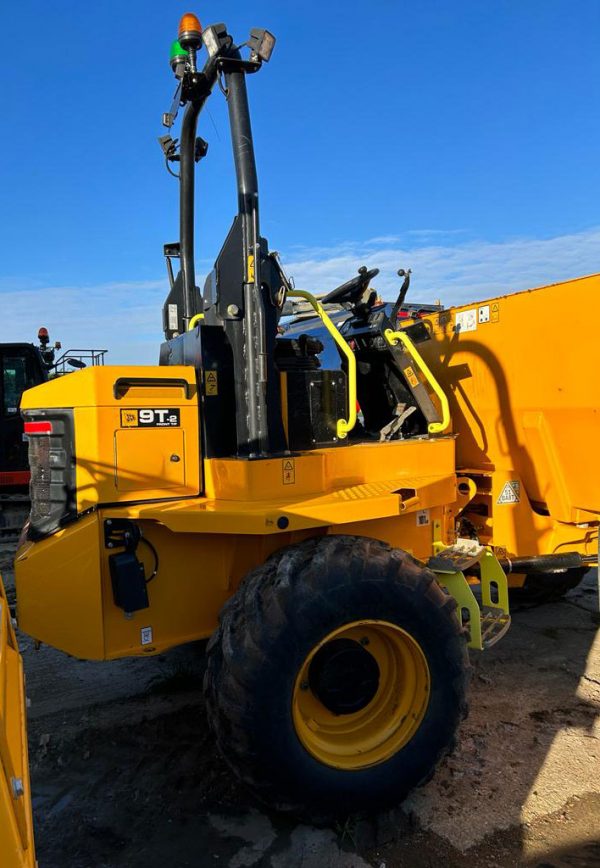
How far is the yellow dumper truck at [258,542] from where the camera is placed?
8.80 ft

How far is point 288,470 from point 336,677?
39.4 inches

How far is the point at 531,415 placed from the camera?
411 cm

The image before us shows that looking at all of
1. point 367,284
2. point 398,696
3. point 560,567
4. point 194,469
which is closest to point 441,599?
point 398,696

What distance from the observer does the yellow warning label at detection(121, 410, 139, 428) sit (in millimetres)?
2975

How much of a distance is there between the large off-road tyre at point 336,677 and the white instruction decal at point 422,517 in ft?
2.24

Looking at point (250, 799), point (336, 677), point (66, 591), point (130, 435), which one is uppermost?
point (130, 435)

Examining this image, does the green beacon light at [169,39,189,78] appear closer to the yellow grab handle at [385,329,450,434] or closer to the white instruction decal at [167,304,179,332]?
the white instruction decal at [167,304,179,332]

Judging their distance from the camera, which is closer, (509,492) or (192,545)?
(192,545)

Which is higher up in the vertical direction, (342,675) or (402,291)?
(402,291)

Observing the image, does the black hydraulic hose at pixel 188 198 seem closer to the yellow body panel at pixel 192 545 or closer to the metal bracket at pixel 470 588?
the yellow body panel at pixel 192 545

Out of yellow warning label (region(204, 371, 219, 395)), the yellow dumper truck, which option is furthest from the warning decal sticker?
yellow warning label (region(204, 371, 219, 395))

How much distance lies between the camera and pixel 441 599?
9.64ft

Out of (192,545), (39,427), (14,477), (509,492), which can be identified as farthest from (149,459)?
(14,477)

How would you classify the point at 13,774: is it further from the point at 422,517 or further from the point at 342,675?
the point at 422,517
